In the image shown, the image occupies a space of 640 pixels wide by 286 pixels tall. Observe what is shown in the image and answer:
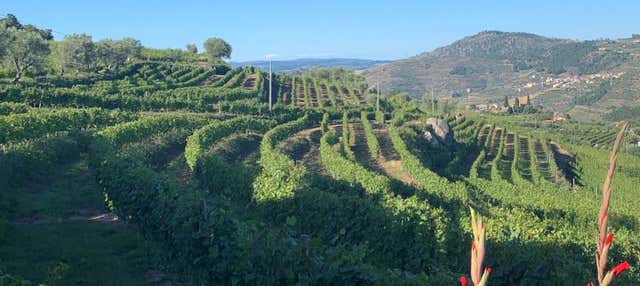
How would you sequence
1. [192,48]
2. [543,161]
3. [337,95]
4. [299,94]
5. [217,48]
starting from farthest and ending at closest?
[192,48], [217,48], [337,95], [299,94], [543,161]

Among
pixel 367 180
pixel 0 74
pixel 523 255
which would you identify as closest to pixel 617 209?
pixel 367 180

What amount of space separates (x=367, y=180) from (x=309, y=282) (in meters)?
18.3

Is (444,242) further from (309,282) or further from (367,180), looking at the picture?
(367,180)

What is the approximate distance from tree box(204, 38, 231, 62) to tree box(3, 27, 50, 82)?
74398 millimetres

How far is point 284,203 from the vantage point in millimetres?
17891

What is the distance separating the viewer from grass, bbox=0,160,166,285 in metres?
12.2

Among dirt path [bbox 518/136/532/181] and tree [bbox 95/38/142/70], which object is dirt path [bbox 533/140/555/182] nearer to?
dirt path [bbox 518/136/532/181]

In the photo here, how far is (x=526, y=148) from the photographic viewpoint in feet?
256

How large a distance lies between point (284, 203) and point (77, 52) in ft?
221

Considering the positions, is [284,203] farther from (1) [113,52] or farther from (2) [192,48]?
(2) [192,48]

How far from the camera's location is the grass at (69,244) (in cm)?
1223

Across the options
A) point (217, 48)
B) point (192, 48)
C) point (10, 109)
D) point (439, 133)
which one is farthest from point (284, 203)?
point (192, 48)

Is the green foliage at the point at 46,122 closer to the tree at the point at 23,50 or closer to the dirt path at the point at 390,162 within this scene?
the tree at the point at 23,50

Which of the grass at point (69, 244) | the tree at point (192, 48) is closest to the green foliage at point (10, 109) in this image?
the grass at point (69, 244)
